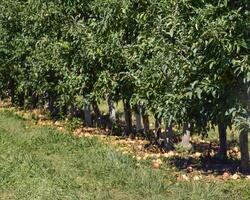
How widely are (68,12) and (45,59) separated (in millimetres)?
1811

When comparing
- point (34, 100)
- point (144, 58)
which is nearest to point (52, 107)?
point (34, 100)

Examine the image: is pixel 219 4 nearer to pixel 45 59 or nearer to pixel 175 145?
pixel 175 145

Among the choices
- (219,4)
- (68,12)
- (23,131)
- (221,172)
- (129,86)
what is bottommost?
(221,172)

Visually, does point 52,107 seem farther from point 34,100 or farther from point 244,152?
point 244,152

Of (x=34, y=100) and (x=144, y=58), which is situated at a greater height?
(x=144, y=58)

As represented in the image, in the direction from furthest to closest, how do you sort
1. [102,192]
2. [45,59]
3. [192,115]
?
[45,59]
[192,115]
[102,192]

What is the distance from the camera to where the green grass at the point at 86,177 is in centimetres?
768

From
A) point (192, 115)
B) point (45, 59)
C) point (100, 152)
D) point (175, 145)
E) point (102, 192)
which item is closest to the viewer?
point (102, 192)

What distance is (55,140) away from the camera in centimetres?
1258

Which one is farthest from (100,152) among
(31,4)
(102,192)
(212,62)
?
(31,4)

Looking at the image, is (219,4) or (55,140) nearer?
(219,4)

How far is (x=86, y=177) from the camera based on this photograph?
8852 millimetres

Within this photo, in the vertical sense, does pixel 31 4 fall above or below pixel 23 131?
above

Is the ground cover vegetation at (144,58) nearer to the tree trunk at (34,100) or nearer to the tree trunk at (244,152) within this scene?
the tree trunk at (244,152)
